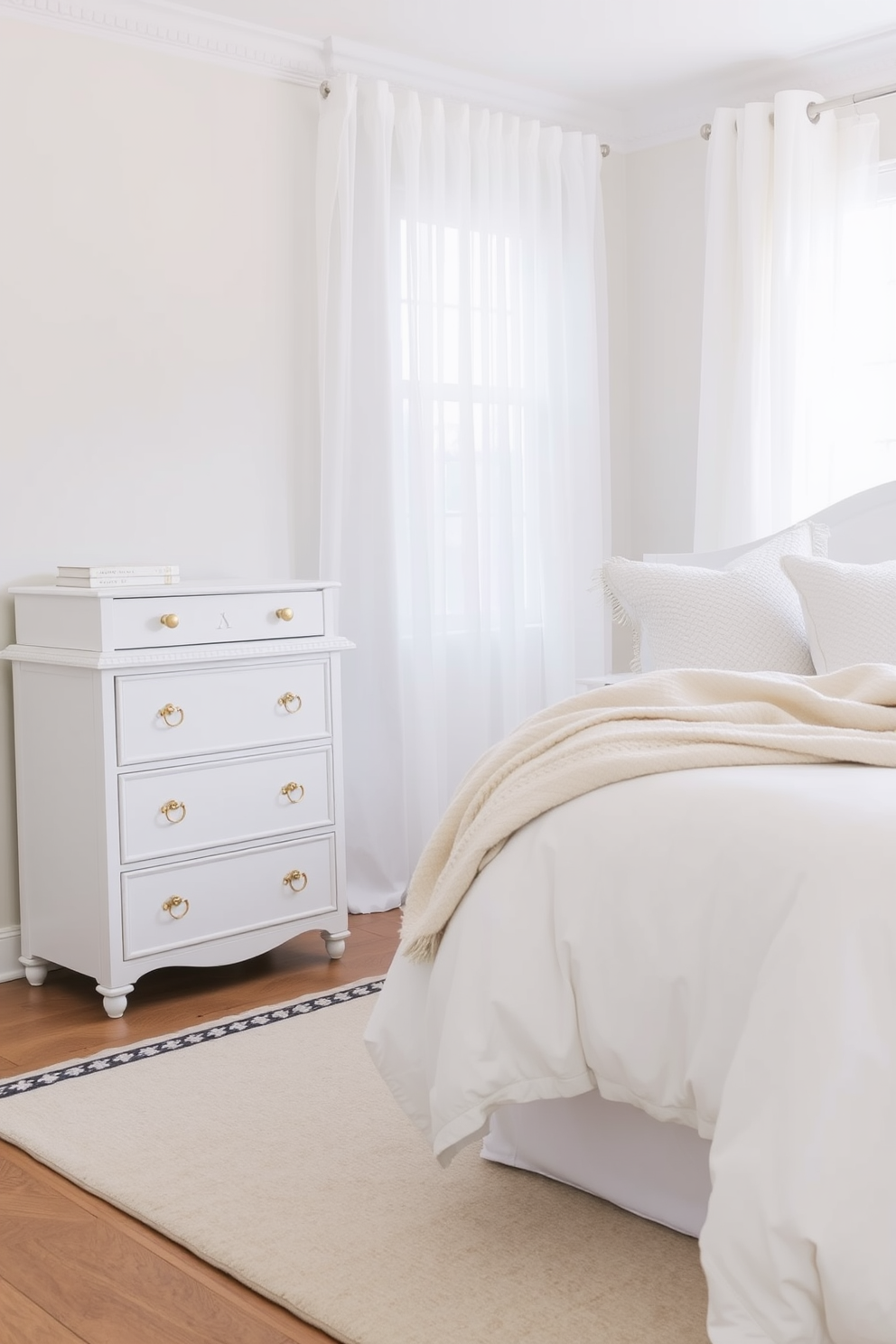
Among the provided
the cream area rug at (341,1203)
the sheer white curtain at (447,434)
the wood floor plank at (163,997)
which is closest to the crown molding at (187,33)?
the sheer white curtain at (447,434)

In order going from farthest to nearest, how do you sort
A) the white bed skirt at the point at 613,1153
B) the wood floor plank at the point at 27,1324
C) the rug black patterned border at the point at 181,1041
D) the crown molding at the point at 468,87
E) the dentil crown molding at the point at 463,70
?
the crown molding at the point at 468,87 < the dentil crown molding at the point at 463,70 < the rug black patterned border at the point at 181,1041 < the white bed skirt at the point at 613,1153 < the wood floor plank at the point at 27,1324

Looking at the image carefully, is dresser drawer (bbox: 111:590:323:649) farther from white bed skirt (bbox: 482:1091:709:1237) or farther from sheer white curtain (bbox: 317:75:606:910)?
white bed skirt (bbox: 482:1091:709:1237)

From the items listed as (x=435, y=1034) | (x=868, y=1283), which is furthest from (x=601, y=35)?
(x=868, y=1283)

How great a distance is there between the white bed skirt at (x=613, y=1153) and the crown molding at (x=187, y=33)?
9.20 ft

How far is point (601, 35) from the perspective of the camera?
3.81 metres

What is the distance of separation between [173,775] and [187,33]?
199cm

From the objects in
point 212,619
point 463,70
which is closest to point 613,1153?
point 212,619

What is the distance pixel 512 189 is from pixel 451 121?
0.91ft

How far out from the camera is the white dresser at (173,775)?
3.01 metres

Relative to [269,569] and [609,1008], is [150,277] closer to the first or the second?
[269,569]

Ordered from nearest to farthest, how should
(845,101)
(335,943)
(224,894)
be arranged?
1. (224,894)
2. (335,943)
3. (845,101)

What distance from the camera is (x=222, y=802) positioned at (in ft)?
10.5

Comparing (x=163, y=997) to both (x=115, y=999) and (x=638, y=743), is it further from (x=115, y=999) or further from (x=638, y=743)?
(x=638, y=743)

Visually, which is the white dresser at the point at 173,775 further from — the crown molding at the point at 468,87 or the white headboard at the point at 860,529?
the crown molding at the point at 468,87
